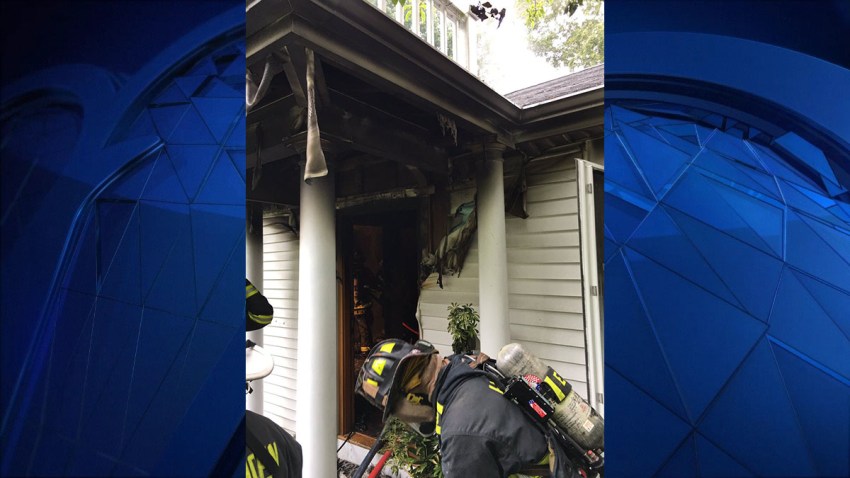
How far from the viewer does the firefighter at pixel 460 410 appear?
1310mm

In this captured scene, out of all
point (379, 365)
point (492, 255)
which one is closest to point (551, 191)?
point (492, 255)

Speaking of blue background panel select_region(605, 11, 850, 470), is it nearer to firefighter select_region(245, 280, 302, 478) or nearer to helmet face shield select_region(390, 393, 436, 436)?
firefighter select_region(245, 280, 302, 478)

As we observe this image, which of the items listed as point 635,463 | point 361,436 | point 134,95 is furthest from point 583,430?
point 361,436

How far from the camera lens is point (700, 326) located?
2.03 feet

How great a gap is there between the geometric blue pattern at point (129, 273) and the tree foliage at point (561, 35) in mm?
989

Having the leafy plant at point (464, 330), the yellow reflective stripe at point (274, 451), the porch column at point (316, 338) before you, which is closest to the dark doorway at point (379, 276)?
the leafy plant at point (464, 330)

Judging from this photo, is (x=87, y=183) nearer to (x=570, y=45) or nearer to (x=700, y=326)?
(x=700, y=326)

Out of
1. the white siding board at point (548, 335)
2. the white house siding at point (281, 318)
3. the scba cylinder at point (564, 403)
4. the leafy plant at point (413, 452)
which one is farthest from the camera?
the white house siding at point (281, 318)

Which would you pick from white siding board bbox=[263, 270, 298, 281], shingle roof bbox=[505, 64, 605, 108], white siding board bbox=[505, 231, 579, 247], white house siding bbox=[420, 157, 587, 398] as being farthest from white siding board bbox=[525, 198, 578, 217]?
white siding board bbox=[263, 270, 298, 281]

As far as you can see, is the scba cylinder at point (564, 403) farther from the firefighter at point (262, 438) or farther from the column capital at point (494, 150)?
the column capital at point (494, 150)

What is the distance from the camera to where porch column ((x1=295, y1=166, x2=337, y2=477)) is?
216 centimetres

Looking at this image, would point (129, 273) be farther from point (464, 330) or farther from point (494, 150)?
point (464, 330)

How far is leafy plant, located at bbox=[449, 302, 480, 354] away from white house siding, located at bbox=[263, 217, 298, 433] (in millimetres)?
1905

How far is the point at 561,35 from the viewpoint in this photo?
1202 millimetres
